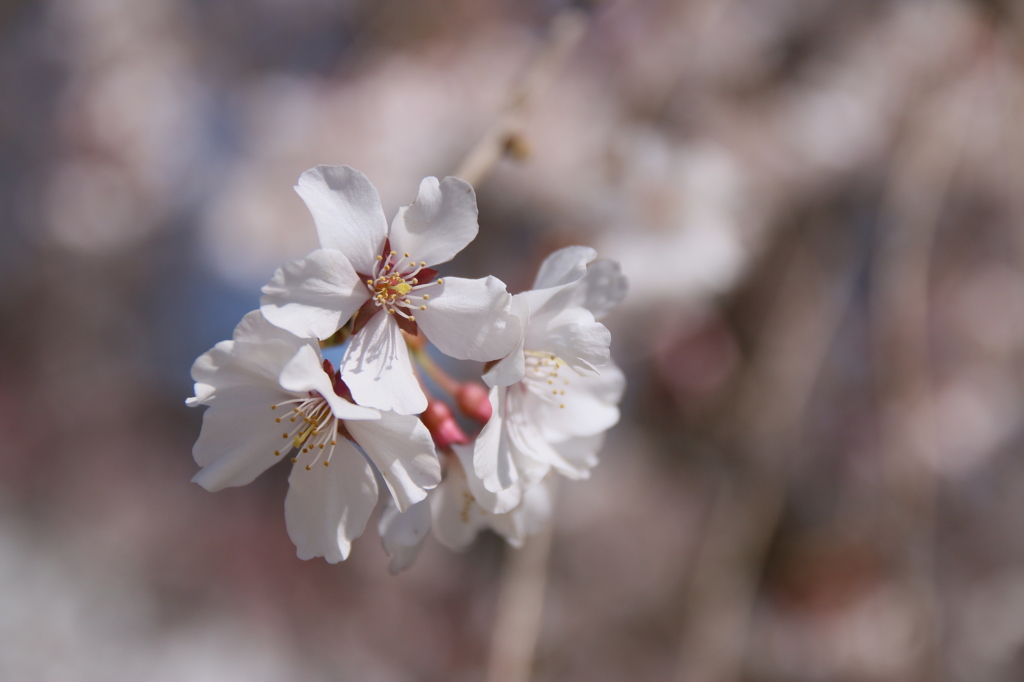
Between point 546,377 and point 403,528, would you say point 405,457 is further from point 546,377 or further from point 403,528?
point 546,377

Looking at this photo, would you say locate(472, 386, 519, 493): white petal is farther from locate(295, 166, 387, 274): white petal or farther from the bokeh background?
the bokeh background

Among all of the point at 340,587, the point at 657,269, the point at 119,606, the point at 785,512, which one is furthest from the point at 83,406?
the point at 785,512

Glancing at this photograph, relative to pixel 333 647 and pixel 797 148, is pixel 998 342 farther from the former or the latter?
pixel 333 647

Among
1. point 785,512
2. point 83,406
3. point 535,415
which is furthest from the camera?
point 83,406

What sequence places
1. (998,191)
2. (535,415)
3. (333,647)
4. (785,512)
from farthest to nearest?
(333,647) < (785,512) < (998,191) < (535,415)

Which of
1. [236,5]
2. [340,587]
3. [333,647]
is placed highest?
[236,5]

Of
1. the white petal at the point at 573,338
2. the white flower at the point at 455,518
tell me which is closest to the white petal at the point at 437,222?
the white petal at the point at 573,338

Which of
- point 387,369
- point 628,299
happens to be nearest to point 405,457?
point 387,369
